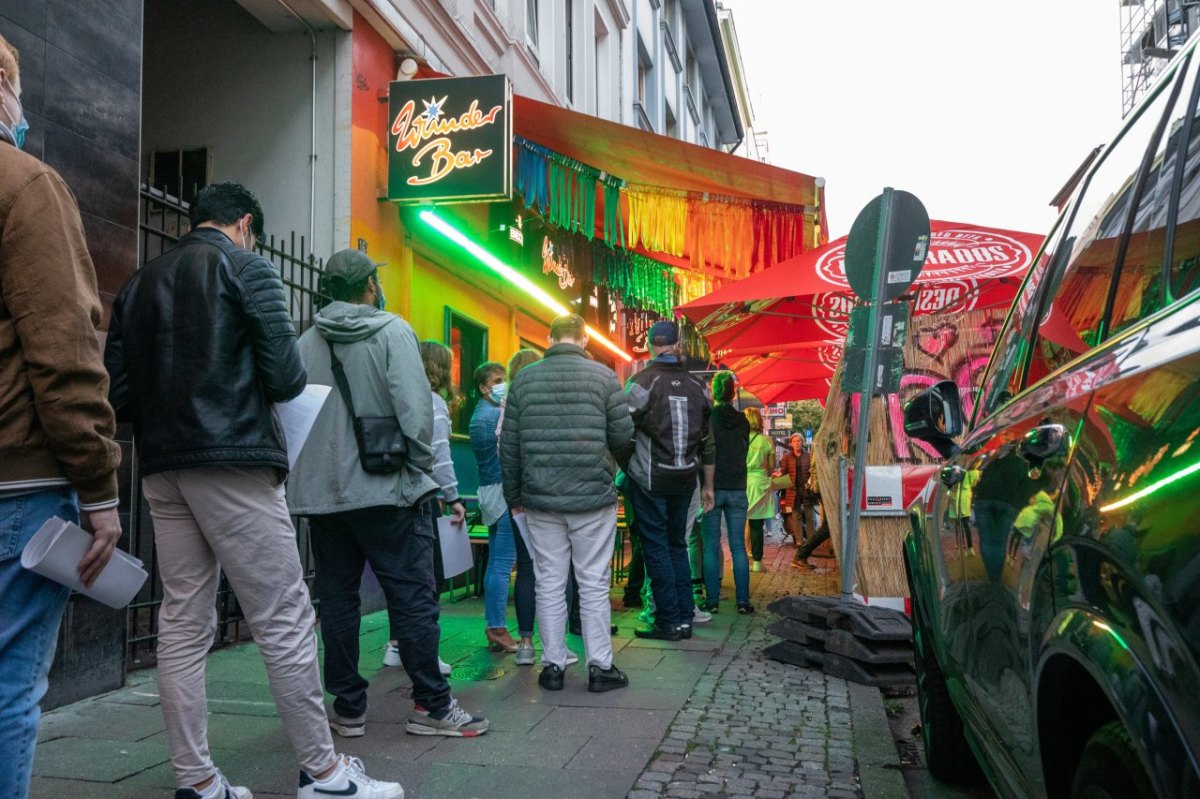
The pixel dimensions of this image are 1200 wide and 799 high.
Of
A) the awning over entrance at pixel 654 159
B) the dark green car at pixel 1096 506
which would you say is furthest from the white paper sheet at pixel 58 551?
the awning over entrance at pixel 654 159

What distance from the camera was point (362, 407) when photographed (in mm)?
4273

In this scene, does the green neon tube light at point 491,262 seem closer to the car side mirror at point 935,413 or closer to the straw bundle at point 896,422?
the straw bundle at point 896,422

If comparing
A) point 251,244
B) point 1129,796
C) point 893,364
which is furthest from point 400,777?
point 893,364

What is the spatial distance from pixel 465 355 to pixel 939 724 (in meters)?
8.17

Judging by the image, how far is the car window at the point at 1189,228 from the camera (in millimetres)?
1801

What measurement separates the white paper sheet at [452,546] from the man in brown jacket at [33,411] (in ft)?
9.40

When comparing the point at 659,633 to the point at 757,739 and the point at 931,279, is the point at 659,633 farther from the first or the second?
the point at 931,279

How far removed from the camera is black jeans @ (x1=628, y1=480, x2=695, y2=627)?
6809mm

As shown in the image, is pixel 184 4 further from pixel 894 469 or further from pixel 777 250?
pixel 894 469

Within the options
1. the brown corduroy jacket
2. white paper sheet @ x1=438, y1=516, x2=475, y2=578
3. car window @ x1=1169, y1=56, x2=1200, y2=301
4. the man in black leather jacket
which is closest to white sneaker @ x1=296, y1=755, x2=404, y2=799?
the man in black leather jacket

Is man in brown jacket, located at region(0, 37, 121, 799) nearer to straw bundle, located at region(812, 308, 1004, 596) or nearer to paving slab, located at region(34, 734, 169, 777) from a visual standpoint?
paving slab, located at region(34, 734, 169, 777)

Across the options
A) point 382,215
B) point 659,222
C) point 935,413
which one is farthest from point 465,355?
point 935,413

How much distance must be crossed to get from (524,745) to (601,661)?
1.09 m

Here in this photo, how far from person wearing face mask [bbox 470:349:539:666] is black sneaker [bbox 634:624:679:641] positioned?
89cm
